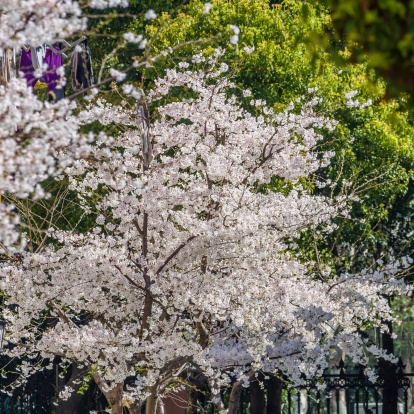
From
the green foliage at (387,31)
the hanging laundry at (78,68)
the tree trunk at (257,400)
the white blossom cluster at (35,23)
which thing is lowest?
the tree trunk at (257,400)

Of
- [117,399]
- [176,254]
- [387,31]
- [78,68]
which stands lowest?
[117,399]

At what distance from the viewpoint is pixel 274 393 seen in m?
13.6

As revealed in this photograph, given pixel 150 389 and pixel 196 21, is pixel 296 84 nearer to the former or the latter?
pixel 196 21

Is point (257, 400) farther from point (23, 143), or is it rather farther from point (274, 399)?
point (23, 143)

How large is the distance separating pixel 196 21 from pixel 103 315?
24.9 feet

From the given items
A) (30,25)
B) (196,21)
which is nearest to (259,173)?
(30,25)

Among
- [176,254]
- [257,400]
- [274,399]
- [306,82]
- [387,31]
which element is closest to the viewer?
Result: [387,31]

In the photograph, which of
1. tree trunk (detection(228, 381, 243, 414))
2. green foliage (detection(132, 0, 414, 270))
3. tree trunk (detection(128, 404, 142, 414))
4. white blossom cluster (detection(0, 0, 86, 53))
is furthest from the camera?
green foliage (detection(132, 0, 414, 270))

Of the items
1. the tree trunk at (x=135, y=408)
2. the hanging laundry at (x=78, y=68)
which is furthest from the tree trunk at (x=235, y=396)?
the hanging laundry at (x=78, y=68)

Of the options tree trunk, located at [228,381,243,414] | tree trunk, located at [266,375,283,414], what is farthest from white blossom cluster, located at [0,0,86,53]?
tree trunk, located at [266,375,283,414]

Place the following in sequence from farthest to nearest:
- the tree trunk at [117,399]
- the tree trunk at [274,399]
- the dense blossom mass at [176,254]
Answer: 1. the tree trunk at [274,399]
2. the tree trunk at [117,399]
3. the dense blossom mass at [176,254]

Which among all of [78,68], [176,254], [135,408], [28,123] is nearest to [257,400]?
[135,408]

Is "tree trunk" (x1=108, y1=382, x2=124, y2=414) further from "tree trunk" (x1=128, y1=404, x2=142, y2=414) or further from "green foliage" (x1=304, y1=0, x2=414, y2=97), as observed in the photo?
"green foliage" (x1=304, y1=0, x2=414, y2=97)

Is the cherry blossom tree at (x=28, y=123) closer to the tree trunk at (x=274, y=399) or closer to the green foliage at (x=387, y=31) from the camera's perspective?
the green foliage at (x=387, y=31)
